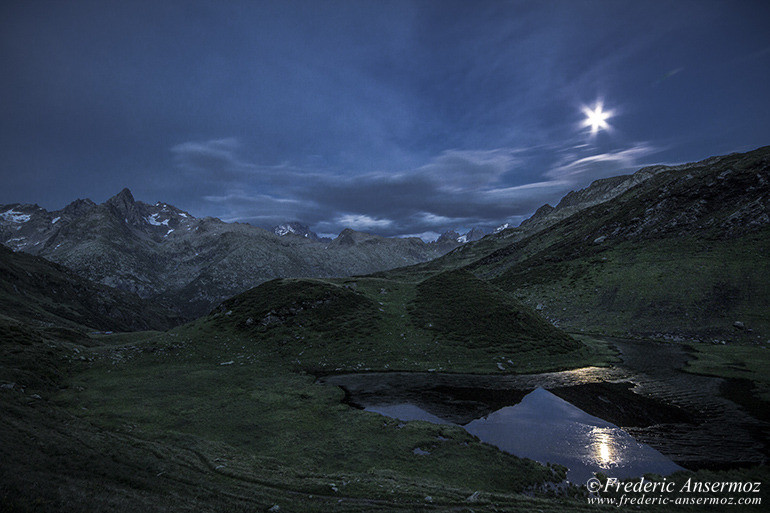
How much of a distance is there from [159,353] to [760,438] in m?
72.6

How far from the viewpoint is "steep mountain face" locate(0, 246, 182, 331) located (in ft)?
349

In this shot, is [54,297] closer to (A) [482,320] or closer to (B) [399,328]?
(B) [399,328]

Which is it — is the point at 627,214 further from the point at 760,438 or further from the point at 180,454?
the point at 180,454

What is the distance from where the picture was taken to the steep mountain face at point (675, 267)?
70.0m

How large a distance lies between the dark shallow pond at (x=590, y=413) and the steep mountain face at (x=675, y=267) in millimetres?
33514

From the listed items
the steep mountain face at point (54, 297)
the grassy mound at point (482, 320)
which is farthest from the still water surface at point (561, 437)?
the steep mountain face at point (54, 297)

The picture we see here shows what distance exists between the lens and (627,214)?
462 feet

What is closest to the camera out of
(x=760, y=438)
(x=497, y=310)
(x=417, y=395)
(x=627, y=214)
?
(x=760, y=438)

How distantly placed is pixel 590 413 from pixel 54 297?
211m

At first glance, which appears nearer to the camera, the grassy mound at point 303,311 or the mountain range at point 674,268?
the grassy mound at point 303,311

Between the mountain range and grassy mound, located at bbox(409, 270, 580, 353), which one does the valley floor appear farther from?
the mountain range

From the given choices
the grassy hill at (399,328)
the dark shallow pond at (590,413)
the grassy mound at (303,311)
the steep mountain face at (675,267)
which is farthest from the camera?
the steep mountain face at (675,267)

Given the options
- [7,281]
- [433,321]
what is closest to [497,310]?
[433,321]

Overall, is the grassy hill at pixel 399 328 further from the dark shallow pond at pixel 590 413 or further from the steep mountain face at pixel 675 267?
the steep mountain face at pixel 675 267
